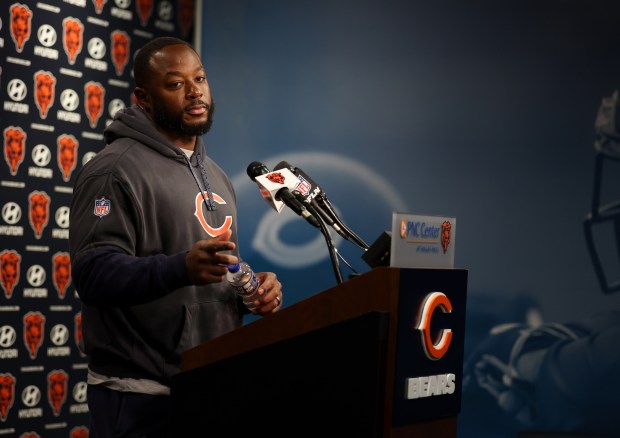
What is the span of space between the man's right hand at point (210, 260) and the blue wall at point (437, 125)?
7.99ft

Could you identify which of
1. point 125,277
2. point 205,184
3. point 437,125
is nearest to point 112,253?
point 125,277

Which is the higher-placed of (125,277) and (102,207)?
(102,207)

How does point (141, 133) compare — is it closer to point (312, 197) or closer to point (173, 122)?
point (173, 122)

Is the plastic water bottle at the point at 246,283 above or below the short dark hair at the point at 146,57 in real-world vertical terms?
below

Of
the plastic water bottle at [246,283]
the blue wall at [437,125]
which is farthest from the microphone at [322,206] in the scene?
the blue wall at [437,125]

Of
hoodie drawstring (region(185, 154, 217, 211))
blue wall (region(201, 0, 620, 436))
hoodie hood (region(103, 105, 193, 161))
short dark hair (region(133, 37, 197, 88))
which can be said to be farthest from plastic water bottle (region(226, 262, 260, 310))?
blue wall (region(201, 0, 620, 436))

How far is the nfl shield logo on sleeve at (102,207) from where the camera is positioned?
6.10ft

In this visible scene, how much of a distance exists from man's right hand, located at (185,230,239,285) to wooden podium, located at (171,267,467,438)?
123 mm

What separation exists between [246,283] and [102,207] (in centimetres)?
38

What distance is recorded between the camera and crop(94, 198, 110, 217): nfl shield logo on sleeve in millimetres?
1860

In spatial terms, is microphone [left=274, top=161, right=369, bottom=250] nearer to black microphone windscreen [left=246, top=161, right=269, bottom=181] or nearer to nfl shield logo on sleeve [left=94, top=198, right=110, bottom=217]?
black microphone windscreen [left=246, top=161, right=269, bottom=181]

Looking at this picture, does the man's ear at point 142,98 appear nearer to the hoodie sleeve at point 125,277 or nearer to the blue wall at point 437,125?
the hoodie sleeve at point 125,277

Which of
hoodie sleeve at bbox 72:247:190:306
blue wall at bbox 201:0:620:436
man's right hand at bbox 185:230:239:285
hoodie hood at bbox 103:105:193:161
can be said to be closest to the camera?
man's right hand at bbox 185:230:239:285

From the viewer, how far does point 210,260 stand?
5.18 ft
